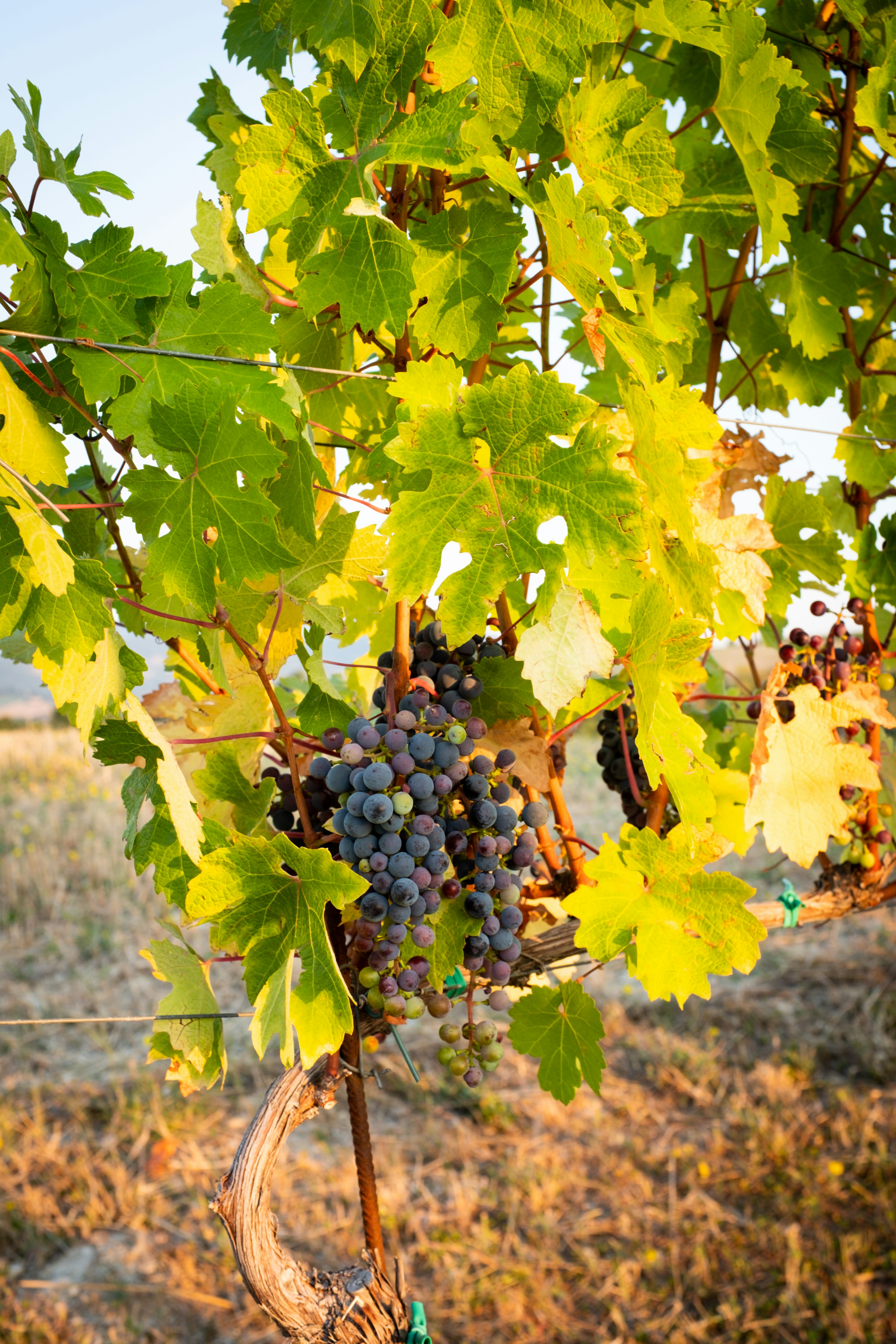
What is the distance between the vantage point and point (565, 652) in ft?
2.61

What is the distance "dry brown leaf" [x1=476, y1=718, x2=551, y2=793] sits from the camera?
2.89 feet

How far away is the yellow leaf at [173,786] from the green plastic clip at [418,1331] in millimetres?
518

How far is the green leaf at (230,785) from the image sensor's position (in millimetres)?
848

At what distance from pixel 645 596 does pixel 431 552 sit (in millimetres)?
213

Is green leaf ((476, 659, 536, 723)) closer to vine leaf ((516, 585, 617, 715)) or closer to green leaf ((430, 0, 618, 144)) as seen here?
vine leaf ((516, 585, 617, 715))

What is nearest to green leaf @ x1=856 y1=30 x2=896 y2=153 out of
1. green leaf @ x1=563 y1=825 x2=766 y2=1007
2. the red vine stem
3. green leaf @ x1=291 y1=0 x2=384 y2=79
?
green leaf @ x1=291 y1=0 x2=384 y2=79

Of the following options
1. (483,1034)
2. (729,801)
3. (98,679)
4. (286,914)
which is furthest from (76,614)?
(729,801)

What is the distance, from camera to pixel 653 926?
33.1 inches

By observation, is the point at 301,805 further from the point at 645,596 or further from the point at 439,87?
the point at 439,87

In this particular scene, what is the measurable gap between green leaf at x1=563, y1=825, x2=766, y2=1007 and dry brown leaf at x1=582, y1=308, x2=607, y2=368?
1.35ft

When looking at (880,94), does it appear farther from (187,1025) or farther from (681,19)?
(187,1025)

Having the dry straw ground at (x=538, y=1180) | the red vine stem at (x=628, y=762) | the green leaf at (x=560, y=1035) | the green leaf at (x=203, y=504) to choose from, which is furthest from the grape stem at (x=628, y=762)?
the dry straw ground at (x=538, y=1180)

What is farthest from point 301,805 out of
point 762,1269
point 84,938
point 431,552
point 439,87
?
point 84,938

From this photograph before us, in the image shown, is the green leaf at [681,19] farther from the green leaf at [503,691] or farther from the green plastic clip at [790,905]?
the green plastic clip at [790,905]
